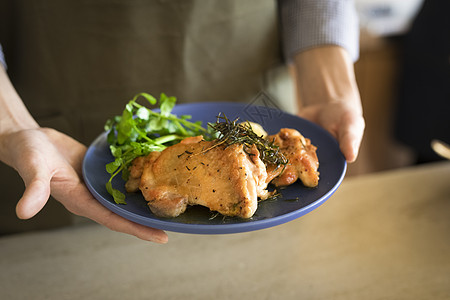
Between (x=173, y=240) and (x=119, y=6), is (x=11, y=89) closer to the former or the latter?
(x=119, y=6)

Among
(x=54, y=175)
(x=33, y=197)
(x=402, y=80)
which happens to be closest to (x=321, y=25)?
(x=54, y=175)

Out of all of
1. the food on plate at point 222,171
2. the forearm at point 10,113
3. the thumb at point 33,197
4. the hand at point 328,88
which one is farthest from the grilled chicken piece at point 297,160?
the forearm at point 10,113

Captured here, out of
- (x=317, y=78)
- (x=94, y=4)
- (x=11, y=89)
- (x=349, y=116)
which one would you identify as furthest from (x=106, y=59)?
(x=349, y=116)

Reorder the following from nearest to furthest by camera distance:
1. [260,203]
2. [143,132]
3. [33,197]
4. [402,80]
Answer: [33,197]
[260,203]
[143,132]
[402,80]

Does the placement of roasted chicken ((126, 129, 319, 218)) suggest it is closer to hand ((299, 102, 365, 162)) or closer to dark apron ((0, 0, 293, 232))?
hand ((299, 102, 365, 162))

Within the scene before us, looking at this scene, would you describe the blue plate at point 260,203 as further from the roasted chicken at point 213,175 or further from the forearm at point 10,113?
the forearm at point 10,113

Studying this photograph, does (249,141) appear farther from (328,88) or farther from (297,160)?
(328,88)

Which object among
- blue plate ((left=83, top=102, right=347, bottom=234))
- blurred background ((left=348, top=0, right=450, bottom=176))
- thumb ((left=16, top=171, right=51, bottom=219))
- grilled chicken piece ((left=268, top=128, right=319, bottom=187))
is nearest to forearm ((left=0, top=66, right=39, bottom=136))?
blue plate ((left=83, top=102, right=347, bottom=234))
